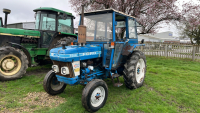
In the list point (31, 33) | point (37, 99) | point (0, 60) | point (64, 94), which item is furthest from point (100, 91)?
point (31, 33)

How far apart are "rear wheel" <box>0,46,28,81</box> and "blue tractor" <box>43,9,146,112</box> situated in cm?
202

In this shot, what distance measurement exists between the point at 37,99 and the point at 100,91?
168 centimetres

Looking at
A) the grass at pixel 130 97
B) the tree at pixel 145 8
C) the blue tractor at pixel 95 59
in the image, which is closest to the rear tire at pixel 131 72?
the blue tractor at pixel 95 59

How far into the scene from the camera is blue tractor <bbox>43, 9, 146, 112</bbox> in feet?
9.79

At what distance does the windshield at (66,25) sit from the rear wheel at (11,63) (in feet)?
7.11

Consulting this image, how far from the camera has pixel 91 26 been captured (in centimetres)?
393

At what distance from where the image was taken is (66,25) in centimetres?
683

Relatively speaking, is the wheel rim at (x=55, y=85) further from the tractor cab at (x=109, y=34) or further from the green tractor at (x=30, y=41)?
the green tractor at (x=30, y=41)

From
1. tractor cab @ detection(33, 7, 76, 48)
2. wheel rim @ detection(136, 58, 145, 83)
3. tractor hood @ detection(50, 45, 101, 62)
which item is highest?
tractor cab @ detection(33, 7, 76, 48)

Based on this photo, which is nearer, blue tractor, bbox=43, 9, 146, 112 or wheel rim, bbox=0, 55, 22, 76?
blue tractor, bbox=43, 9, 146, 112

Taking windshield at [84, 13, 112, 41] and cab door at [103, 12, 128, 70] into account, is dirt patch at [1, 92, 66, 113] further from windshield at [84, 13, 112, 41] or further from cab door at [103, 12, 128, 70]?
windshield at [84, 13, 112, 41]

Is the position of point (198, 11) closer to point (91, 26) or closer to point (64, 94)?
point (91, 26)

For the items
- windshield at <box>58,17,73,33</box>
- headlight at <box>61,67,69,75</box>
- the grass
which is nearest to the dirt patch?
the grass

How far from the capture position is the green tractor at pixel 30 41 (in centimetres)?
481
